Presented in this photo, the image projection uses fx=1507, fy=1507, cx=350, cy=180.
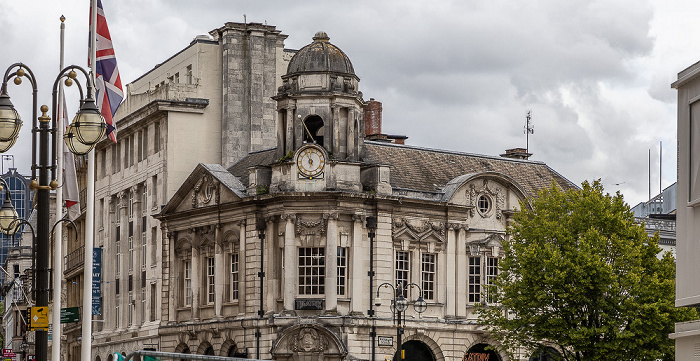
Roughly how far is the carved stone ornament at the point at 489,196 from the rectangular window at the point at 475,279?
2.34 m

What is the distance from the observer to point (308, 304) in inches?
2788

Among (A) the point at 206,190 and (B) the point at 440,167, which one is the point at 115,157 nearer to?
(A) the point at 206,190

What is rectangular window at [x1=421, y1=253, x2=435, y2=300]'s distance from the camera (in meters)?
74.4

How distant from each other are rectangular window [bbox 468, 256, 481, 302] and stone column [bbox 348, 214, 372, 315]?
675 cm

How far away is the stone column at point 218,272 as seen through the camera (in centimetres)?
7512

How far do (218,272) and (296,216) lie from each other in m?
6.34

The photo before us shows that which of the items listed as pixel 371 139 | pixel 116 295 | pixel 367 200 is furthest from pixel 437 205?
pixel 116 295

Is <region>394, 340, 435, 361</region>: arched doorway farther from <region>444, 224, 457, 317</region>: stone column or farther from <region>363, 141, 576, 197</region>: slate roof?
<region>363, 141, 576, 197</region>: slate roof

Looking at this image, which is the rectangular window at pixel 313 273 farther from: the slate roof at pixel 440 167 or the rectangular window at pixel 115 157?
the rectangular window at pixel 115 157

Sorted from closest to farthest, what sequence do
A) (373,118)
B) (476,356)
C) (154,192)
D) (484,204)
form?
(476,356)
(484,204)
(154,192)
(373,118)

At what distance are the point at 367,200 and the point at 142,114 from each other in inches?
712

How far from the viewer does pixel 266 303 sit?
236 feet

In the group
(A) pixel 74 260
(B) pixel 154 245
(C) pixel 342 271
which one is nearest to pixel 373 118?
(B) pixel 154 245

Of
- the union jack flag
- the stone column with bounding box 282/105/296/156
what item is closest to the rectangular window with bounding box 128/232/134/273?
the stone column with bounding box 282/105/296/156
